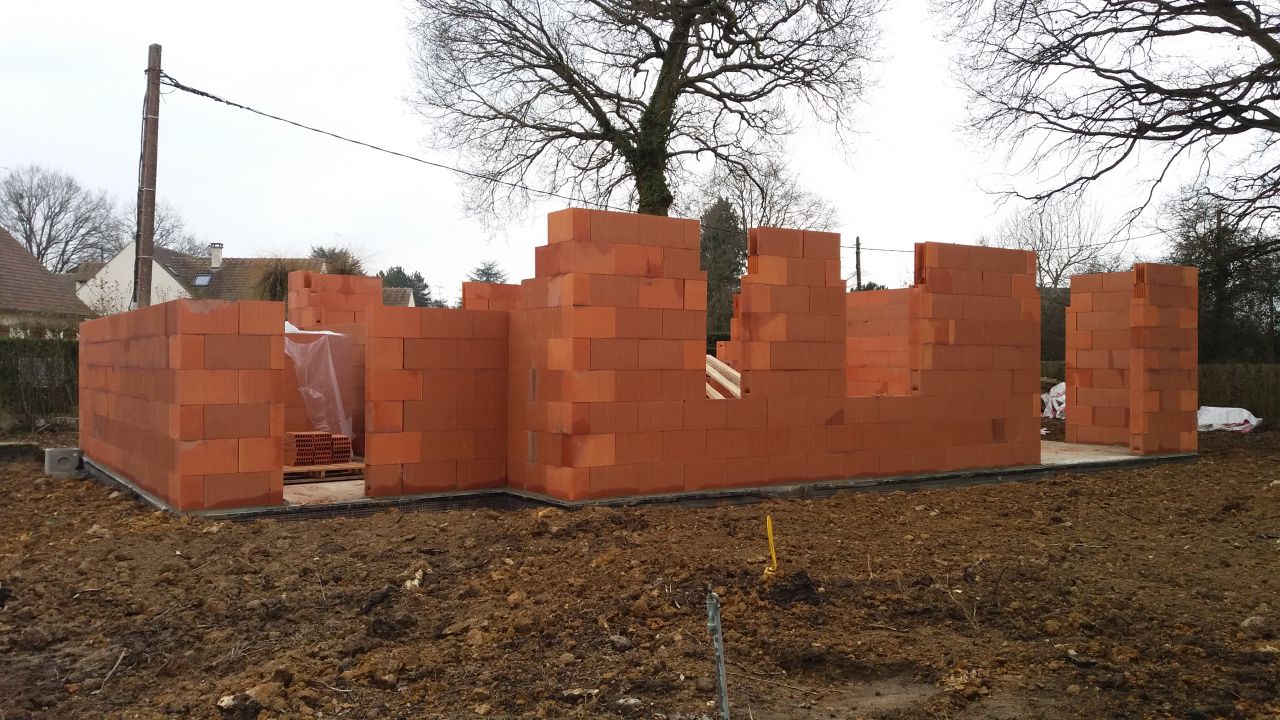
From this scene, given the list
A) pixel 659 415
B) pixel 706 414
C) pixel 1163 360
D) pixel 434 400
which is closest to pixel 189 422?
pixel 434 400

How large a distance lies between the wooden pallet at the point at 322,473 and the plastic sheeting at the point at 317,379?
77 cm

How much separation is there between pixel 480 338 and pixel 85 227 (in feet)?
131

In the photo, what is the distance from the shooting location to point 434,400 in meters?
8.86

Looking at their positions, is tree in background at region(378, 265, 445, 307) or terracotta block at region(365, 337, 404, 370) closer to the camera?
terracotta block at region(365, 337, 404, 370)

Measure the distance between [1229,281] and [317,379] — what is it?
17.5 meters

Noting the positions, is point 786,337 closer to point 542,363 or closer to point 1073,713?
point 542,363

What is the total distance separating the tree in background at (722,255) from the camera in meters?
31.8

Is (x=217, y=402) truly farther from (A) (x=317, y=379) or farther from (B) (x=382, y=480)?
(A) (x=317, y=379)

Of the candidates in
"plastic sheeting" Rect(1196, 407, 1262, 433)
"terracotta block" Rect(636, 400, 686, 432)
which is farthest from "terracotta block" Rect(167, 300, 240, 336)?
"plastic sheeting" Rect(1196, 407, 1262, 433)

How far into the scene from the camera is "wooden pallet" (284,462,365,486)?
9742 millimetres

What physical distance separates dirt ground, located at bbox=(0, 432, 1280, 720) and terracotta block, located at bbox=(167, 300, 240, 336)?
154cm

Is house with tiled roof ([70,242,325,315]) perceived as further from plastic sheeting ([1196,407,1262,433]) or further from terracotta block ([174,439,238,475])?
plastic sheeting ([1196,407,1262,433])

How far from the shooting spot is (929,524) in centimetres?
795

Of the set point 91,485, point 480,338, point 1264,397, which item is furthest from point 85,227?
point 1264,397
